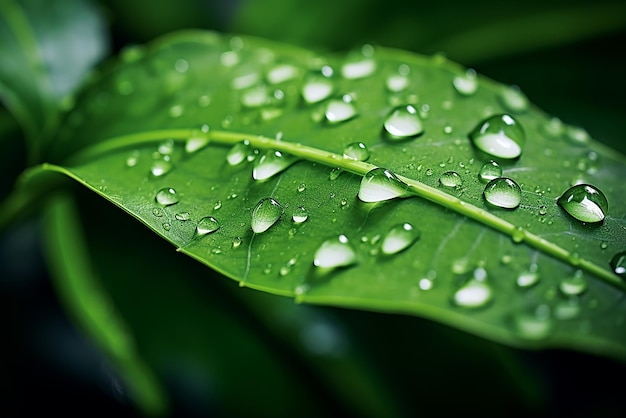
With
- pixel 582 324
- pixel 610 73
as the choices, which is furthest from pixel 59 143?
pixel 610 73

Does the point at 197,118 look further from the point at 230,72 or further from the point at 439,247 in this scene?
the point at 439,247

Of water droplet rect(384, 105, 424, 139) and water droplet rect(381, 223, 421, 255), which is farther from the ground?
water droplet rect(384, 105, 424, 139)

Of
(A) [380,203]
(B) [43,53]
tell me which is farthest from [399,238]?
(B) [43,53]

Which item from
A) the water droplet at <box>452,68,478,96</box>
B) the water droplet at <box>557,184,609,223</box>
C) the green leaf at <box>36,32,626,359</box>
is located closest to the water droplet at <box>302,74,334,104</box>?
the green leaf at <box>36,32,626,359</box>

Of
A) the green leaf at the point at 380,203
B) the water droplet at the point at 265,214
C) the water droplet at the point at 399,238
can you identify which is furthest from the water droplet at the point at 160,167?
the water droplet at the point at 399,238

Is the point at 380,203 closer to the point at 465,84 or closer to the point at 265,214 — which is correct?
the point at 265,214

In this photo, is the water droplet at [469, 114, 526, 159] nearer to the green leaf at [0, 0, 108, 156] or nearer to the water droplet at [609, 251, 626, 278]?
the water droplet at [609, 251, 626, 278]

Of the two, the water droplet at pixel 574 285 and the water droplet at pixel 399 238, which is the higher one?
the water droplet at pixel 399 238

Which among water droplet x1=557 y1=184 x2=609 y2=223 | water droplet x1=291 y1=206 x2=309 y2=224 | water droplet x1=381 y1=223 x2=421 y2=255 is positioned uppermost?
water droplet x1=557 y1=184 x2=609 y2=223

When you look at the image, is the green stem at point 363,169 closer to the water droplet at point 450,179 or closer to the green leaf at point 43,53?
the water droplet at point 450,179
